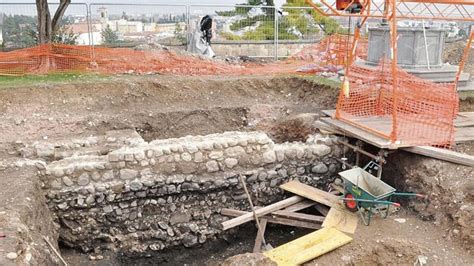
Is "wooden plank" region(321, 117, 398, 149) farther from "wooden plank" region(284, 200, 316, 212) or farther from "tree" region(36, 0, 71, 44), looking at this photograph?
"tree" region(36, 0, 71, 44)

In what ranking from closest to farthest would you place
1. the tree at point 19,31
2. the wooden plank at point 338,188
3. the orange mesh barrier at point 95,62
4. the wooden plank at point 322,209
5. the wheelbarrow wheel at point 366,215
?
1. the wheelbarrow wheel at point 366,215
2. the wooden plank at point 322,209
3. the wooden plank at point 338,188
4. the orange mesh barrier at point 95,62
5. the tree at point 19,31

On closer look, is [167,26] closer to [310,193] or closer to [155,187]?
[155,187]

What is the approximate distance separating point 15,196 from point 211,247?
10.6 ft

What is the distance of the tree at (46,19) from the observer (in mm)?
12984

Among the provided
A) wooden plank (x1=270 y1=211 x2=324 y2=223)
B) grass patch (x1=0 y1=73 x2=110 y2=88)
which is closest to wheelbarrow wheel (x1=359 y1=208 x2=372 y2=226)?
wooden plank (x1=270 y1=211 x2=324 y2=223)

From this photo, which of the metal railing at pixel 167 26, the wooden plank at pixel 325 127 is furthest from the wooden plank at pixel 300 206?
the metal railing at pixel 167 26

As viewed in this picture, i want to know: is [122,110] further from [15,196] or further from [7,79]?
[15,196]

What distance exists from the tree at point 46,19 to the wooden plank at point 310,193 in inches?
362

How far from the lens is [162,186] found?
7.16 m

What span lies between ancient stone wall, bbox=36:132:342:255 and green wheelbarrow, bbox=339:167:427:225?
1.31 meters

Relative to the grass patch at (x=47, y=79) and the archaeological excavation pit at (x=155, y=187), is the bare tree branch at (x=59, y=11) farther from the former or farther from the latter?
the archaeological excavation pit at (x=155, y=187)

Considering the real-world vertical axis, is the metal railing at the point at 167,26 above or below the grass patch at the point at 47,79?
above

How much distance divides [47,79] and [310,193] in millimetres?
7470

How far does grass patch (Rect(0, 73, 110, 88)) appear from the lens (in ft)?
34.8
